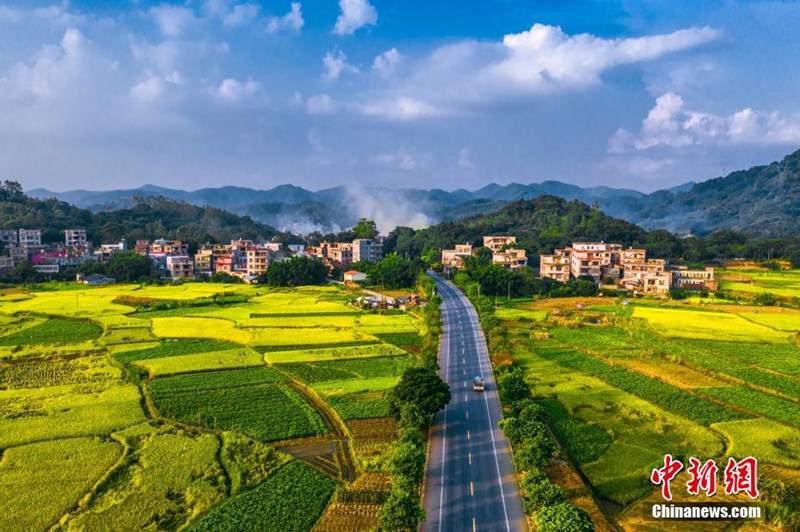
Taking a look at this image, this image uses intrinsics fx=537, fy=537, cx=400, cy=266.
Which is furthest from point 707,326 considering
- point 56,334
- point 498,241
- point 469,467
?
point 56,334

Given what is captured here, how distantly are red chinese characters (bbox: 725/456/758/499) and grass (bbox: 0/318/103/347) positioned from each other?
4484 centimetres

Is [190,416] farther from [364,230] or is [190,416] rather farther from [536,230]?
[536,230]

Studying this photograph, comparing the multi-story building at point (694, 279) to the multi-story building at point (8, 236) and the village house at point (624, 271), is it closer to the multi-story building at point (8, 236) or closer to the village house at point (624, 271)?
the village house at point (624, 271)

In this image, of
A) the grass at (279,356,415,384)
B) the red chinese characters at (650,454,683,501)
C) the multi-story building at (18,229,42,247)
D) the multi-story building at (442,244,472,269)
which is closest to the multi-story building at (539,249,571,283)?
the multi-story building at (442,244,472,269)

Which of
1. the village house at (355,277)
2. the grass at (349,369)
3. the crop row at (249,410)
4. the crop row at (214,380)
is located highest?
the village house at (355,277)

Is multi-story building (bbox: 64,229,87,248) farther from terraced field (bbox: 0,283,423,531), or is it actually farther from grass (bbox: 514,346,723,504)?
grass (bbox: 514,346,723,504)

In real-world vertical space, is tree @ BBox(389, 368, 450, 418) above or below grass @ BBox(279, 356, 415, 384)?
above

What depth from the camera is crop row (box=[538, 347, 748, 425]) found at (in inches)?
1107

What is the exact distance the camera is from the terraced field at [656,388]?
23.0 metres

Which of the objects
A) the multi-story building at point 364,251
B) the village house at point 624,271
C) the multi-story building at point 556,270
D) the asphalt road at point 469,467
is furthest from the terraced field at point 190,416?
the multi-story building at point 364,251

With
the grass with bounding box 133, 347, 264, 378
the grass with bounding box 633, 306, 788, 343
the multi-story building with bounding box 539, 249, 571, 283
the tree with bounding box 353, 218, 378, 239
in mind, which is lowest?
the grass with bounding box 133, 347, 264, 378

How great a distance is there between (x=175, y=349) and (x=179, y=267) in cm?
5368

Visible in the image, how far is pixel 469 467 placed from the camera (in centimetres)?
2205

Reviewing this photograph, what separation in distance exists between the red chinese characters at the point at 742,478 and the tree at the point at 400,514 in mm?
11753
